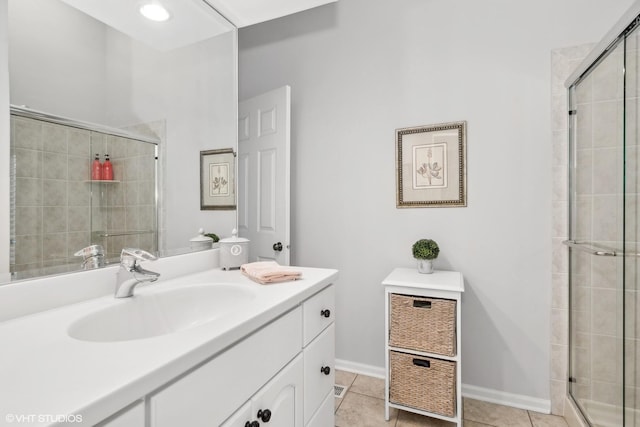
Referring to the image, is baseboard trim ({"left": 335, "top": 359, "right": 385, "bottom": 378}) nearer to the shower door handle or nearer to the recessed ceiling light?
the shower door handle

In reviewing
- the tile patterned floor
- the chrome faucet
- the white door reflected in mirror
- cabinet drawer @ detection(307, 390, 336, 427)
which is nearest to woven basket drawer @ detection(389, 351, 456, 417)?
the tile patterned floor

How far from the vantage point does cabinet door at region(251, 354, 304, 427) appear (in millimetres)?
866

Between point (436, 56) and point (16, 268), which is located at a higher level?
point (436, 56)

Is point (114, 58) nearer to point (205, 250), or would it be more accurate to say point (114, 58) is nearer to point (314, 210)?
point (205, 250)

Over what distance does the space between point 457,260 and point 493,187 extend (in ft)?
1.62

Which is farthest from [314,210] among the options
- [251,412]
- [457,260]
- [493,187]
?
[251,412]

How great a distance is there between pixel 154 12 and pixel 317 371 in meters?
1.57

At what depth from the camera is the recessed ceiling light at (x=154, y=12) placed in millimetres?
1278

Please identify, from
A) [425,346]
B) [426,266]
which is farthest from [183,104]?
[425,346]

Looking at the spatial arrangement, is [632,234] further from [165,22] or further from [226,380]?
[165,22]

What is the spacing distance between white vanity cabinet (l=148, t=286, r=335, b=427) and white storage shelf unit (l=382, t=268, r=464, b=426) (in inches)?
21.5

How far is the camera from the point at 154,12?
4.34 ft

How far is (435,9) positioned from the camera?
82.3 inches

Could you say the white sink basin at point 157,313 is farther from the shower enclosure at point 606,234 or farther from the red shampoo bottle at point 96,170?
the shower enclosure at point 606,234
